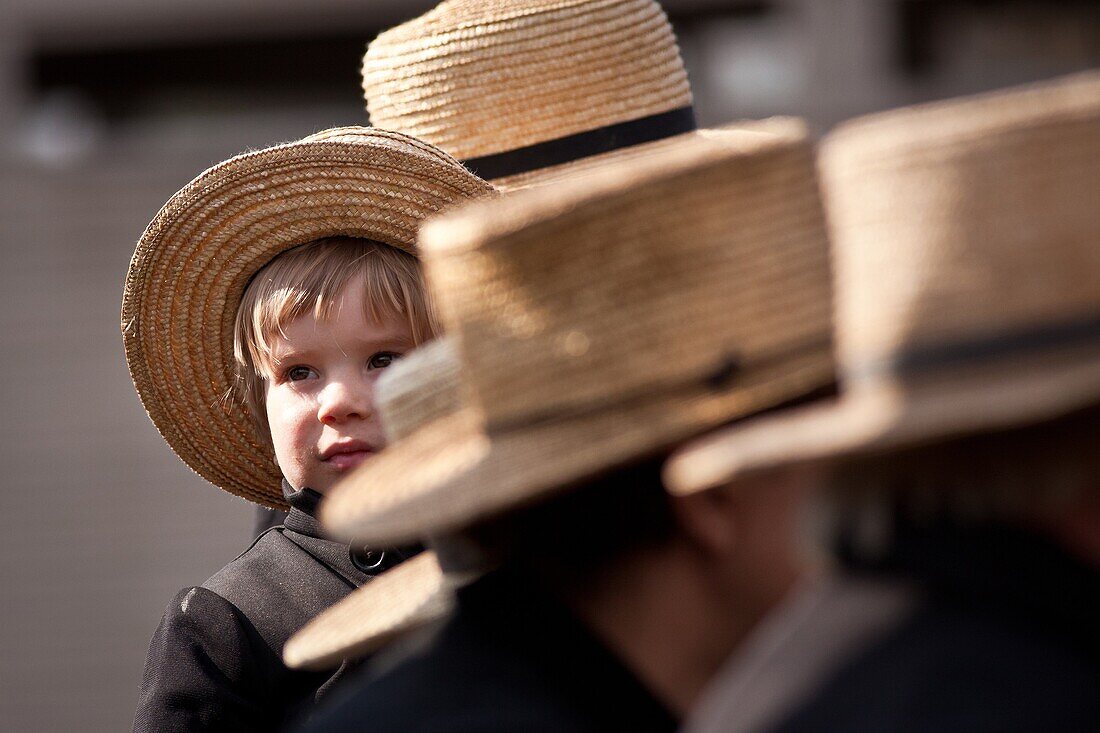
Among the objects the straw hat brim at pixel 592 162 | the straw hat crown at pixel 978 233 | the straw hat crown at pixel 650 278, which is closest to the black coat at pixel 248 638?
the straw hat brim at pixel 592 162

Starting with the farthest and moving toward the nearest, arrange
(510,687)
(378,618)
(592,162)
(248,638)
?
(592,162), (248,638), (378,618), (510,687)

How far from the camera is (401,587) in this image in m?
2.28

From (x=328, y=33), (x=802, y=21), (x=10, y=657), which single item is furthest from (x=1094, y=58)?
(x=10, y=657)

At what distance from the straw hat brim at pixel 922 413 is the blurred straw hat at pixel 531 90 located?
5.77 feet

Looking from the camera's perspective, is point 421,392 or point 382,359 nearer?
point 421,392

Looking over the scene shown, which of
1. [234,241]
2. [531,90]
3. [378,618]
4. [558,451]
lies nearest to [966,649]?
[558,451]

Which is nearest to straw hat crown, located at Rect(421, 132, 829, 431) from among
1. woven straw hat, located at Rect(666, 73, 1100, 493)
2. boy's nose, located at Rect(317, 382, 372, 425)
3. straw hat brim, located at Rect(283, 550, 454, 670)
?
woven straw hat, located at Rect(666, 73, 1100, 493)

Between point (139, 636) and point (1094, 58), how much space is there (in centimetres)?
644

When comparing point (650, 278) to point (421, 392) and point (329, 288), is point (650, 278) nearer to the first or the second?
point (421, 392)

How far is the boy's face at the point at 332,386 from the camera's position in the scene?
9.15ft

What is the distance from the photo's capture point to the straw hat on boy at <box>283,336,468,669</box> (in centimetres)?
195

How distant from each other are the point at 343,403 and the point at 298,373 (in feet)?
0.49

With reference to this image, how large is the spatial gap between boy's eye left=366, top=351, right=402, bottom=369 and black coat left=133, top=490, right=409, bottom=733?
25 centimetres

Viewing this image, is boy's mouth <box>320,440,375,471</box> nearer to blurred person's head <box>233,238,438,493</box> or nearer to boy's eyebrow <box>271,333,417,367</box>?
blurred person's head <box>233,238,438,493</box>
